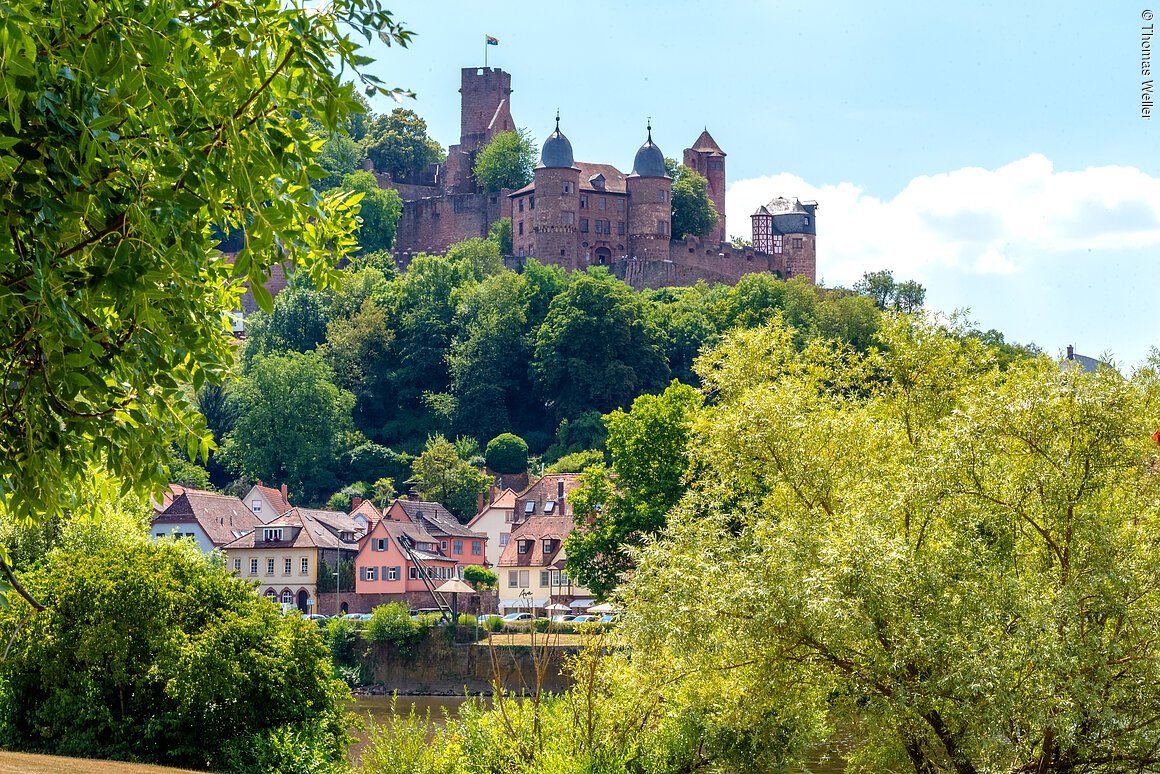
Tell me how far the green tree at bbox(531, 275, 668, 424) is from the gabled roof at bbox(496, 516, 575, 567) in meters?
23.0

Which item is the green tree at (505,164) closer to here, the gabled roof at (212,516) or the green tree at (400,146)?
the green tree at (400,146)

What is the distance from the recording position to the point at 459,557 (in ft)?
281

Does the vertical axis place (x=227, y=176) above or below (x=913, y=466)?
above

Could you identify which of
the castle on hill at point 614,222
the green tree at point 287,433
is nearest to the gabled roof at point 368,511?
the green tree at point 287,433

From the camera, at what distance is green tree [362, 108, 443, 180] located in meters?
151

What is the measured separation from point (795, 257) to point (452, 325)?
35803 mm

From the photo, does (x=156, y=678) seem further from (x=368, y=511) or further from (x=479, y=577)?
(x=368, y=511)

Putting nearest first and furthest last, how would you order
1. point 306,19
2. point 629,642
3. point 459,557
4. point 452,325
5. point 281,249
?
point 306,19
point 281,249
point 629,642
point 459,557
point 452,325

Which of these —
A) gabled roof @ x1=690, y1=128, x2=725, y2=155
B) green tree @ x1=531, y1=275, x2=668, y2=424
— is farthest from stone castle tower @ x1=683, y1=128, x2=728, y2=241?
green tree @ x1=531, y1=275, x2=668, y2=424

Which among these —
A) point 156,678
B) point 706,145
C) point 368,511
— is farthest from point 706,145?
point 156,678

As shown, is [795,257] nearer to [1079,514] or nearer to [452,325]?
[452,325]

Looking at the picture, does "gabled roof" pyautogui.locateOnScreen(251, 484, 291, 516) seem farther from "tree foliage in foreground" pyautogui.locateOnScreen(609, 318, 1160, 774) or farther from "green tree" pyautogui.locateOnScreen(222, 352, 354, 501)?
"tree foliage in foreground" pyautogui.locateOnScreen(609, 318, 1160, 774)

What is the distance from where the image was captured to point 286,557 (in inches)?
3007

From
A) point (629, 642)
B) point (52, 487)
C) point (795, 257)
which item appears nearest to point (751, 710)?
point (629, 642)
